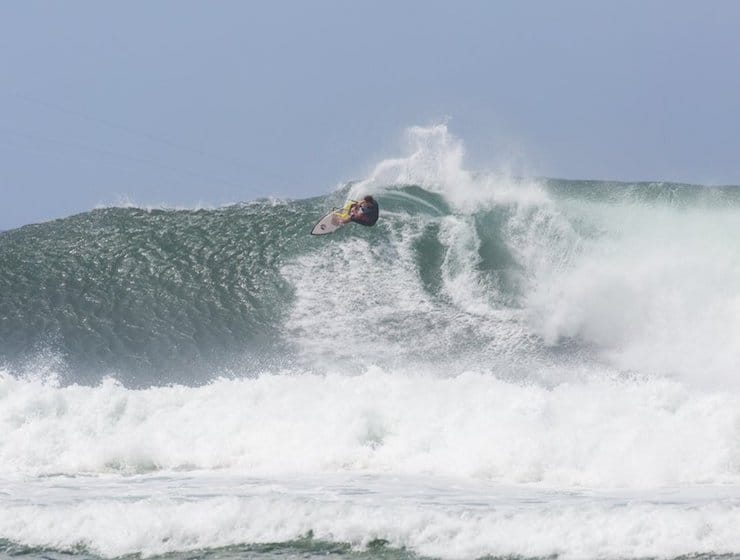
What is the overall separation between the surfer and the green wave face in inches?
51.3

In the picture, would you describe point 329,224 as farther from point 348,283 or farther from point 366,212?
point 366,212

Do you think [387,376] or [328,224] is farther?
[328,224]

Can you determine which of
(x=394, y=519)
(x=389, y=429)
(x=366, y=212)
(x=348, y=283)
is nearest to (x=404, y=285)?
(x=348, y=283)

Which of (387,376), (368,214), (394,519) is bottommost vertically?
(394,519)

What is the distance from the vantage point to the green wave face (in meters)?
17.3

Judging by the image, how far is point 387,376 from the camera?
45.7 feet

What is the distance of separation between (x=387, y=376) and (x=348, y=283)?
5.56 meters

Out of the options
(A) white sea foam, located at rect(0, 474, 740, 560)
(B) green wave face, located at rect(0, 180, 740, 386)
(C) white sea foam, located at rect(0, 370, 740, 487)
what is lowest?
(A) white sea foam, located at rect(0, 474, 740, 560)

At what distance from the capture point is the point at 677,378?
1587 cm

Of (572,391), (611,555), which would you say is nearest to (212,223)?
(572,391)

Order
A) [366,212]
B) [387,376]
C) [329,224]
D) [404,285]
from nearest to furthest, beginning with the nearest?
[387,376] < [366,212] < [404,285] < [329,224]

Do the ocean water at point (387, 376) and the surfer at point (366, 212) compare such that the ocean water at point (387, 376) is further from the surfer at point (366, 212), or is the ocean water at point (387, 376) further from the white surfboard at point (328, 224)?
the surfer at point (366, 212)

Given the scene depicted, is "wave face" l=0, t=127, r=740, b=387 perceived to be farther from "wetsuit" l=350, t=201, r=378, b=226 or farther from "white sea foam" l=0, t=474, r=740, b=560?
"white sea foam" l=0, t=474, r=740, b=560

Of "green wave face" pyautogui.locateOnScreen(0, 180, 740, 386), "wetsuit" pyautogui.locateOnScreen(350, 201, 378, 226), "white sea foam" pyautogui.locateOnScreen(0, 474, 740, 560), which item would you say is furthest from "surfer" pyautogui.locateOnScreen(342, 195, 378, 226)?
"white sea foam" pyautogui.locateOnScreen(0, 474, 740, 560)
